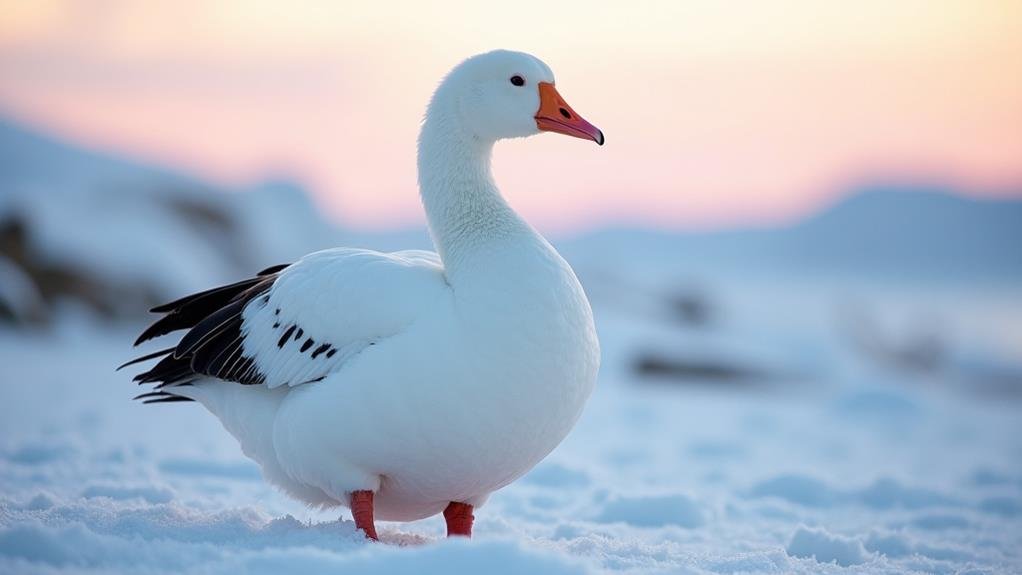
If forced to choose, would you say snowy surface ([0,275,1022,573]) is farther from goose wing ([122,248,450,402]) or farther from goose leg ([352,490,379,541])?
goose wing ([122,248,450,402])

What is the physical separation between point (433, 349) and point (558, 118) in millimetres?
1433

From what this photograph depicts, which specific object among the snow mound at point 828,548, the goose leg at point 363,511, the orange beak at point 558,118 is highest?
the orange beak at point 558,118

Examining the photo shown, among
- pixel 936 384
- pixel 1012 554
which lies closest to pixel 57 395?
pixel 1012 554

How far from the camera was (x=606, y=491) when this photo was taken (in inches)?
249

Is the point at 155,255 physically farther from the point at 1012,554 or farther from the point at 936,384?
the point at 936,384

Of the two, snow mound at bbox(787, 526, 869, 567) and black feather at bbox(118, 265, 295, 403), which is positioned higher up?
black feather at bbox(118, 265, 295, 403)

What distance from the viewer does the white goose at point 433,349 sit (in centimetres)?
411

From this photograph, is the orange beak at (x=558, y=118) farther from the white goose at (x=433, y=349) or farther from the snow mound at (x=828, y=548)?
the snow mound at (x=828, y=548)

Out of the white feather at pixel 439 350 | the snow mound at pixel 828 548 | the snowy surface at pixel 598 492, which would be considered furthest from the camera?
the snow mound at pixel 828 548

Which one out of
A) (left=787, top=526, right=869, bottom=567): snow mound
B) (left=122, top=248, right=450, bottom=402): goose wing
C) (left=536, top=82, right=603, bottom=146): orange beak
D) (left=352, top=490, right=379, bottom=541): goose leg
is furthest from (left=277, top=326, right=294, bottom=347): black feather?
(left=787, top=526, right=869, bottom=567): snow mound

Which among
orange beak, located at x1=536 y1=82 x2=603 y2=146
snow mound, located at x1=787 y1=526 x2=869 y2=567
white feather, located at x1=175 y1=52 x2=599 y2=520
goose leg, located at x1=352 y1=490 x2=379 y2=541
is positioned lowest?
goose leg, located at x1=352 y1=490 x2=379 y2=541

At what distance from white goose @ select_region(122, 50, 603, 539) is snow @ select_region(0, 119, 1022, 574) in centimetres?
35

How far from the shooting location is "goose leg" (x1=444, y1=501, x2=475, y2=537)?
4.82m

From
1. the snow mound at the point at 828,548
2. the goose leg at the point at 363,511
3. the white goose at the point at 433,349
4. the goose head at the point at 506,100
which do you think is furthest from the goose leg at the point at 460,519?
the goose head at the point at 506,100
